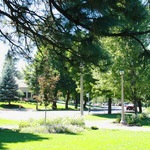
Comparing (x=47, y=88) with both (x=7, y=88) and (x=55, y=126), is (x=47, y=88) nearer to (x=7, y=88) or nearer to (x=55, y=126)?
(x=55, y=126)

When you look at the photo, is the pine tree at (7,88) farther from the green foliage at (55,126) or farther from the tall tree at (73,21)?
the tall tree at (73,21)

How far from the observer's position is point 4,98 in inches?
2141

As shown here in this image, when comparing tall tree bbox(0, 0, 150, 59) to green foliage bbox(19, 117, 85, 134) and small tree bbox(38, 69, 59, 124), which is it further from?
small tree bbox(38, 69, 59, 124)

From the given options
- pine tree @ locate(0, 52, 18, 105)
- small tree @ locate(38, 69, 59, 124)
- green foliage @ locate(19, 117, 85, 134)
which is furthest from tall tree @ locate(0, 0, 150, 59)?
pine tree @ locate(0, 52, 18, 105)

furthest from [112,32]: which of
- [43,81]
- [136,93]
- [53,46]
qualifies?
[136,93]

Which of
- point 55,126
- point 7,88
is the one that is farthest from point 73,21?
point 7,88

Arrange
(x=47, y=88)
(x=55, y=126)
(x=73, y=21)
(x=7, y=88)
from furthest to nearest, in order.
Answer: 1. (x=7, y=88)
2. (x=47, y=88)
3. (x=55, y=126)
4. (x=73, y=21)

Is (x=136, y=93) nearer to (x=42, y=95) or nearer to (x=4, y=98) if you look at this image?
(x=42, y=95)

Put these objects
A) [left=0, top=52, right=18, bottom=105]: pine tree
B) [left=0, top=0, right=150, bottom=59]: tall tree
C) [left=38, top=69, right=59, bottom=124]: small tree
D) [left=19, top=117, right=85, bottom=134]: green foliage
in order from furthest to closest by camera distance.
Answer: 1. [left=0, top=52, right=18, bottom=105]: pine tree
2. [left=38, top=69, right=59, bottom=124]: small tree
3. [left=19, top=117, right=85, bottom=134]: green foliage
4. [left=0, top=0, right=150, bottom=59]: tall tree

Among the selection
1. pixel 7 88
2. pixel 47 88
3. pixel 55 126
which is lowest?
pixel 55 126

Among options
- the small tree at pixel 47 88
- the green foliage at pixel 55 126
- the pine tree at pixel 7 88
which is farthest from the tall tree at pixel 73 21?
the pine tree at pixel 7 88

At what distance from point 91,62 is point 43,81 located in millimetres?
15693

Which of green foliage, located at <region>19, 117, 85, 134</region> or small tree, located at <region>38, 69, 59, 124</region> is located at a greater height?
small tree, located at <region>38, 69, 59, 124</region>

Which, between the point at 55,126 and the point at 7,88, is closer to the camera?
the point at 55,126
